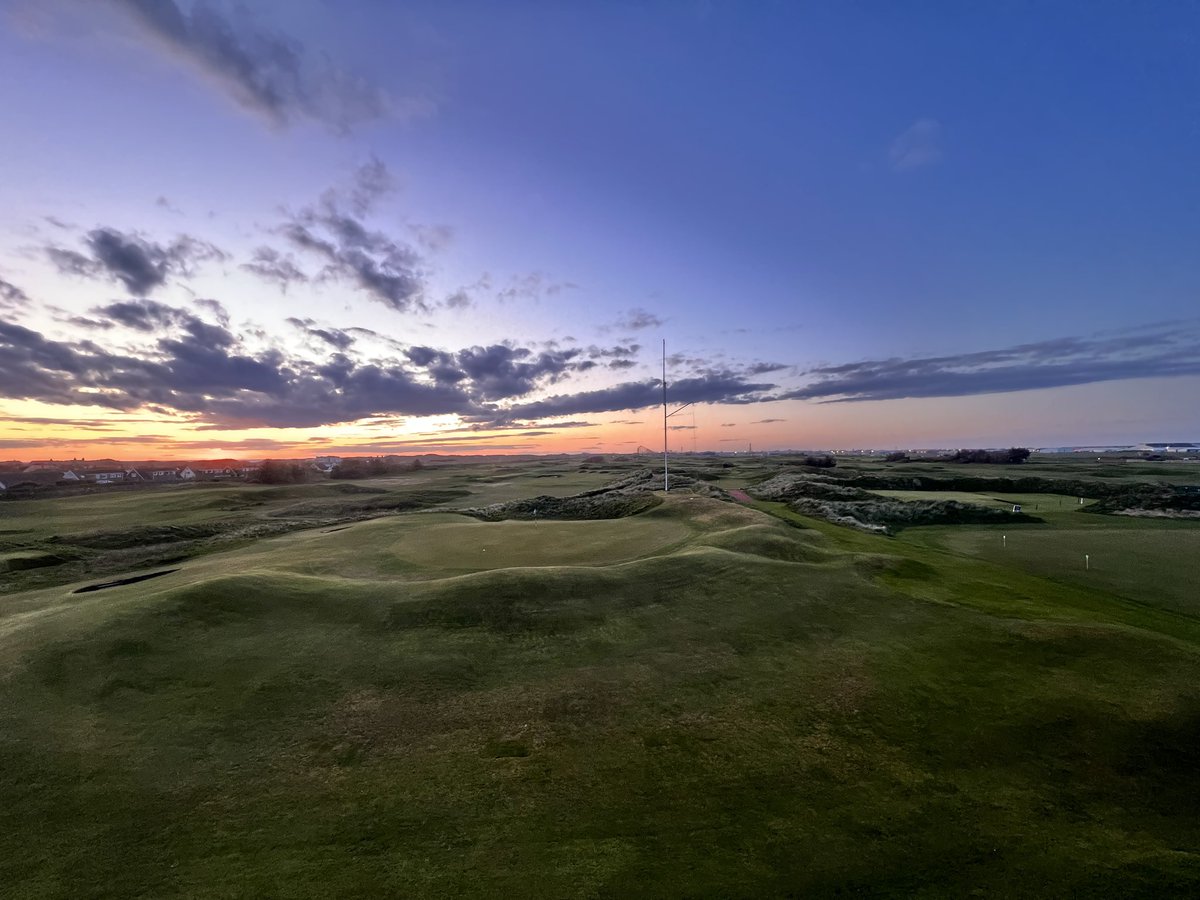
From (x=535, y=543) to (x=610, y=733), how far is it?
60.8ft

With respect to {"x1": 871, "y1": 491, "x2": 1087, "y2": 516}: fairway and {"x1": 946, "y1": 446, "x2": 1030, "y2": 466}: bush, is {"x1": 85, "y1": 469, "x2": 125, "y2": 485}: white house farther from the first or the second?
{"x1": 946, "y1": 446, "x2": 1030, "y2": 466}: bush

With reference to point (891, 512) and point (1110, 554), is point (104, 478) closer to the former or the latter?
point (891, 512)

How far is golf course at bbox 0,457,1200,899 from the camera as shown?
7.81 meters

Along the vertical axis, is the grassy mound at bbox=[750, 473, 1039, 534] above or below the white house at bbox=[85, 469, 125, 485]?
below

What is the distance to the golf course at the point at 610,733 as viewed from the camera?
25.6 ft

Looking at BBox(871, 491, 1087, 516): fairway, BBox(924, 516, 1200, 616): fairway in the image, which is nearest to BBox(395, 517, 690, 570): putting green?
BBox(924, 516, 1200, 616): fairway

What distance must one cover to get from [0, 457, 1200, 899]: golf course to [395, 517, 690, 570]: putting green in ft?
8.78

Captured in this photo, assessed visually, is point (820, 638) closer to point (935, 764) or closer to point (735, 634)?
point (735, 634)

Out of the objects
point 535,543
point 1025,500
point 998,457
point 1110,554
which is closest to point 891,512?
point 1110,554

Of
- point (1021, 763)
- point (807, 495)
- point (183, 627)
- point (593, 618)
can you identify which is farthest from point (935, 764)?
point (807, 495)

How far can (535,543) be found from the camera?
29.4 meters

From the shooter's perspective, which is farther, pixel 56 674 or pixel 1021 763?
→ pixel 56 674

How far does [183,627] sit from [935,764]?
66.8ft

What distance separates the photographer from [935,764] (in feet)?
33.2
